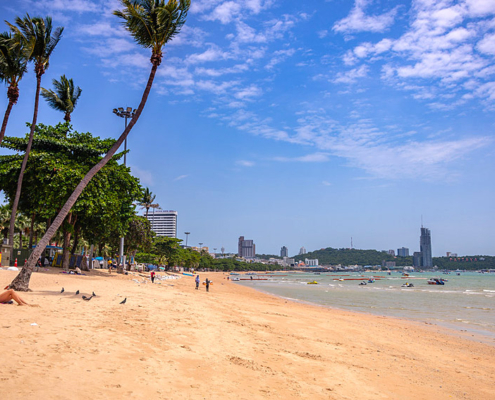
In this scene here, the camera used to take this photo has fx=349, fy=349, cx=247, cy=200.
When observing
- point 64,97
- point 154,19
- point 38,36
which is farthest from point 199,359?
point 64,97

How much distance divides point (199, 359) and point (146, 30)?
13963 mm

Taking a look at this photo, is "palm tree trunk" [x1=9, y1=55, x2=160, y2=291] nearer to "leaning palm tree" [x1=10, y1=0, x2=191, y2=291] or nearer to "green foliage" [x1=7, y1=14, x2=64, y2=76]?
"leaning palm tree" [x1=10, y1=0, x2=191, y2=291]

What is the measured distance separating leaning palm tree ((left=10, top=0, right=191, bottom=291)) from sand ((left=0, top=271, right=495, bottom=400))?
382 cm

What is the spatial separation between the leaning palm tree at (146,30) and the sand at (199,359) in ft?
12.5

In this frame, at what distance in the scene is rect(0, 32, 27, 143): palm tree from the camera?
18484 mm

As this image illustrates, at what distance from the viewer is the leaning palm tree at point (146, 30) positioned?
578 inches

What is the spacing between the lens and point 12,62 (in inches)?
757

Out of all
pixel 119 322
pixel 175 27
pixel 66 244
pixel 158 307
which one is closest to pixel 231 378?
pixel 119 322

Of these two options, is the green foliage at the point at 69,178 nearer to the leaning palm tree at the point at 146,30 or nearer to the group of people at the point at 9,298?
the leaning palm tree at the point at 146,30

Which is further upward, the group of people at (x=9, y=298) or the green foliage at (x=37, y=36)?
the green foliage at (x=37, y=36)

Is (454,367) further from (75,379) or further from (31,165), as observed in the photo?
(31,165)

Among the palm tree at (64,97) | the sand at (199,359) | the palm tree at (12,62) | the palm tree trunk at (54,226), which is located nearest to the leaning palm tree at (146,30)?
the palm tree trunk at (54,226)

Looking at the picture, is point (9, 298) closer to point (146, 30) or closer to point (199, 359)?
point (199, 359)

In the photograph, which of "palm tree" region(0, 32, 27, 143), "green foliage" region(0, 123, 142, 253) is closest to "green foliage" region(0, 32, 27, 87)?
"palm tree" region(0, 32, 27, 143)
